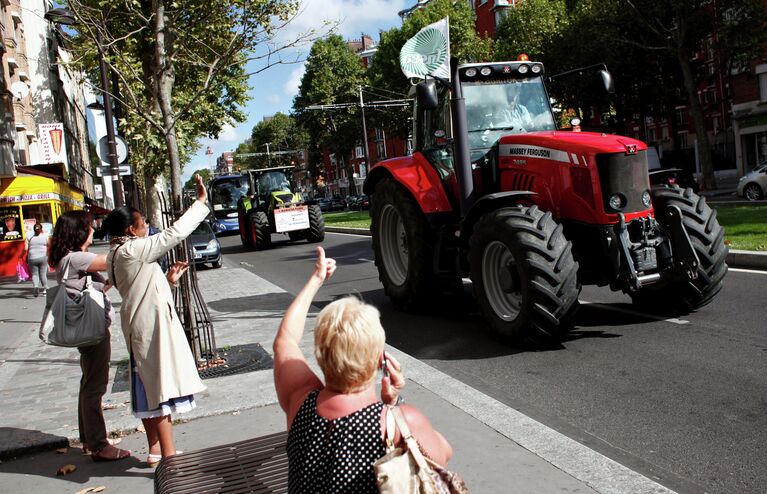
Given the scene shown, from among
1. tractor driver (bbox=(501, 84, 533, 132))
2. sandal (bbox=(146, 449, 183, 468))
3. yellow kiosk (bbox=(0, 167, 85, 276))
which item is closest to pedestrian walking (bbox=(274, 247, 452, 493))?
sandal (bbox=(146, 449, 183, 468))

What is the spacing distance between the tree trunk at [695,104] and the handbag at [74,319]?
99.1 ft

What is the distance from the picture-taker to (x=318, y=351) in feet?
7.30

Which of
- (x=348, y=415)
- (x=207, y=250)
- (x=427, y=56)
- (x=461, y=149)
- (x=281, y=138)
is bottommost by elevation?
(x=207, y=250)

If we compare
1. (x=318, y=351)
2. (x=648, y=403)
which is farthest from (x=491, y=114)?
(x=318, y=351)

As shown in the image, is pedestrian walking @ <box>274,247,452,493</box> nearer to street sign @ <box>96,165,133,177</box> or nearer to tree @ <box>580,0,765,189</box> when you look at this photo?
street sign @ <box>96,165,133,177</box>

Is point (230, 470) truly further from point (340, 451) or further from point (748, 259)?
point (748, 259)

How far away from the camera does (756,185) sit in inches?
955

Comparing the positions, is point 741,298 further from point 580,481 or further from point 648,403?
point 580,481

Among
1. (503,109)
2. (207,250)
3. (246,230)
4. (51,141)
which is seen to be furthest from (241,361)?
(51,141)

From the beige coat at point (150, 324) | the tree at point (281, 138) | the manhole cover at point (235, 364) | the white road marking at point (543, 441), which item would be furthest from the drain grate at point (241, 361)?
the tree at point (281, 138)

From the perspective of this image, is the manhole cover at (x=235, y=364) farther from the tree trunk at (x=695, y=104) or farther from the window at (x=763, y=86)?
the window at (x=763, y=86)

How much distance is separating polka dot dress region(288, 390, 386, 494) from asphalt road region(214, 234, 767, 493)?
7.51ft

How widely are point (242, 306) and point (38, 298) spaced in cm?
770

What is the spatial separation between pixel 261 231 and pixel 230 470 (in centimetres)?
2217
